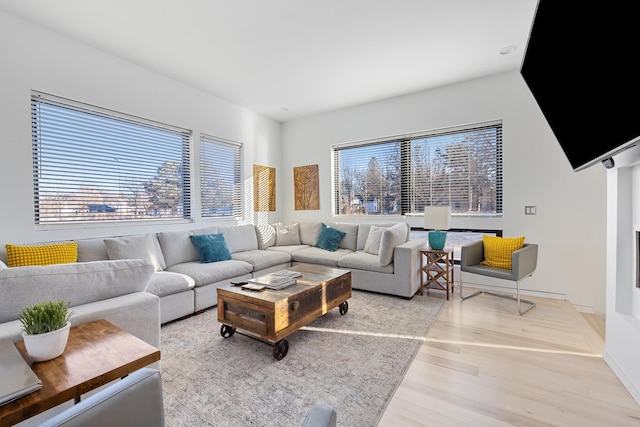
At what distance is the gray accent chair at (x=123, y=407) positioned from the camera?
2.04 ft

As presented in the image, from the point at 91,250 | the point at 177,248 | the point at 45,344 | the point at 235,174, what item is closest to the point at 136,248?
the point at 91,250

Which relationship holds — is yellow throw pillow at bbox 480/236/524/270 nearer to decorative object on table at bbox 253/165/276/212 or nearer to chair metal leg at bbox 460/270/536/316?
chair metal leg at bbox 460/270/536/316

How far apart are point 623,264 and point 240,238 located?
397 cm

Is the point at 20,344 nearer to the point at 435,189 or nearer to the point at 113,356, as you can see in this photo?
the point at 113,356

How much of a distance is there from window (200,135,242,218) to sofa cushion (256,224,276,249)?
493 mm

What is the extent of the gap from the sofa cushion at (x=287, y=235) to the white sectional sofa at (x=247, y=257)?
2 cm

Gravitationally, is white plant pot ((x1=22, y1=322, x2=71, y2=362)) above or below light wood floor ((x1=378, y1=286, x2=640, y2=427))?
above

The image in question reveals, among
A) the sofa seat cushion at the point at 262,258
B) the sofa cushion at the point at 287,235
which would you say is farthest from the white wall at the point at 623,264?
the sofa cushion at the point at 287,235

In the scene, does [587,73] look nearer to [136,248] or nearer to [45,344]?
[45,344]

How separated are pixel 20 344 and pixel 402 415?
1.78m

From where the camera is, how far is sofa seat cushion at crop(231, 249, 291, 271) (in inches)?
143

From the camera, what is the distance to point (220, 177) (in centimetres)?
448

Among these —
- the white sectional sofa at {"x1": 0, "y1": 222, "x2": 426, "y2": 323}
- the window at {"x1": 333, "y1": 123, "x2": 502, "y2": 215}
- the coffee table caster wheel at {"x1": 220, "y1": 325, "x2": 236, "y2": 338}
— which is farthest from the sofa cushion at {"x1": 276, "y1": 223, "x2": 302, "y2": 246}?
the coffee table caster wheel at {"x1": 220, "y1": 325, "x2": 236, "y2": 338}

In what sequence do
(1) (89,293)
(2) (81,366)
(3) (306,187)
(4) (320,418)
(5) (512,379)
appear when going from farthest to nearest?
(3) (306,187)
(5) (512,379)
(1) (89,293)
(2) (81,366)
(4) (320,418)
